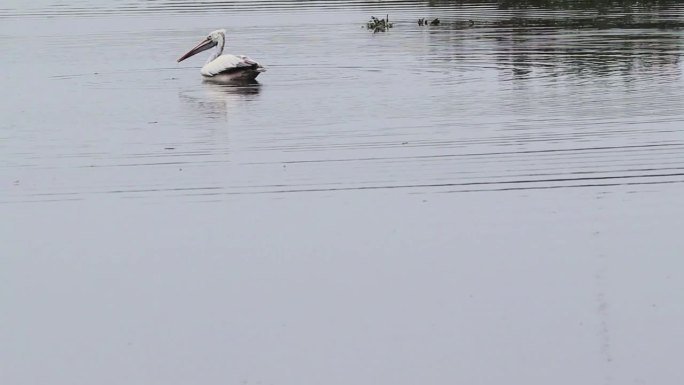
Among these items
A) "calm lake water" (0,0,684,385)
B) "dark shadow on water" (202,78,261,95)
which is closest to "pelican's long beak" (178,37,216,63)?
"calm lake water" (0,0,684,385)

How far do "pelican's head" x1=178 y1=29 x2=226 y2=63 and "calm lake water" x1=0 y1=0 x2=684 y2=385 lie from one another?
84.5 inches

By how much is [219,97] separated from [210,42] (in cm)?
559

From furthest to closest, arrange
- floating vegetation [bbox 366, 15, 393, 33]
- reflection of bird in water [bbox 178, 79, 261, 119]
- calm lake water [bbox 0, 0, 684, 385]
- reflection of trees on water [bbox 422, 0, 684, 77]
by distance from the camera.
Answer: floating vegetation [bbox 366, 15, 393, 33]
reflection of trees on water [bbox 422, 0, 684, 77]
reflection of bird in water [bbox 178, 79, 261, 119]
calm lake water [bbox 0, 0, 684, 385]

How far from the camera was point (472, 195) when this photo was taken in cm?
1295

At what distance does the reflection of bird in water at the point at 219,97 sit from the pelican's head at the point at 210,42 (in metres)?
2.46

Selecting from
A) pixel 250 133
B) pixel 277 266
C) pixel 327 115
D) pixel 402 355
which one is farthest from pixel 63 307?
pixel 327 115

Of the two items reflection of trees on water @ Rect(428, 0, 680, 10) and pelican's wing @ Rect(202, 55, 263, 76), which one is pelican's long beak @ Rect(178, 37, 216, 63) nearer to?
pelican's wing @ Rect(202, 55, 263, 76)

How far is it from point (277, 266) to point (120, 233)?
1772 millimetres

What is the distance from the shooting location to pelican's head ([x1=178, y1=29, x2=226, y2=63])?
1049 inches

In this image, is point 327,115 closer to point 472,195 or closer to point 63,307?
point 472,195

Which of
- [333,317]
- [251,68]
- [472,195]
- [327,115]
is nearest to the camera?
[333,317]

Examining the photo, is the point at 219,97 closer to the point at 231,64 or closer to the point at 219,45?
the point at 231,64

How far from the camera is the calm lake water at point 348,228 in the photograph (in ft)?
27.7

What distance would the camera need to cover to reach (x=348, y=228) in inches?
460
